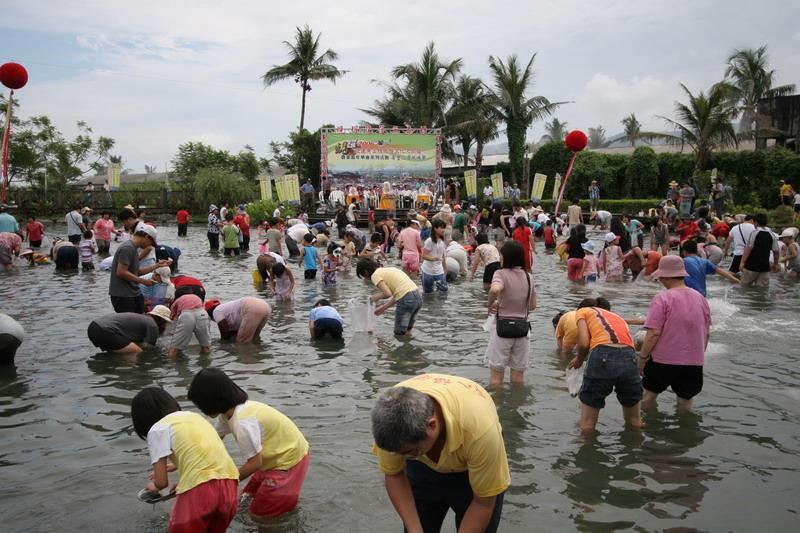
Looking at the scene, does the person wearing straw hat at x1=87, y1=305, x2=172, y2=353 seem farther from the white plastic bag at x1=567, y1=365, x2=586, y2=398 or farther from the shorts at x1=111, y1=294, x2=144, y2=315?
the white plastic bag at x1=567, y1=365, x2=586, y2=398

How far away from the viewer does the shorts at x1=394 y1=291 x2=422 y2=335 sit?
945 cm

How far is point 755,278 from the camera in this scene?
14.2m

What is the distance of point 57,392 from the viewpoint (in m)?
7.38

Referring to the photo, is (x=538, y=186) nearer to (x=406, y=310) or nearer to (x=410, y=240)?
(x=410, y=240)

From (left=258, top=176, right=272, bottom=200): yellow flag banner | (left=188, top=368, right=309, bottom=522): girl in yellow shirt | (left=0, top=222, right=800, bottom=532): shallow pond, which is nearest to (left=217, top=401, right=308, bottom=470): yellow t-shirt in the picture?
(left=188, top=368, right=309, bottom=522): girl in yellow shirt

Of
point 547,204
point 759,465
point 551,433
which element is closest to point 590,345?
point 551,433

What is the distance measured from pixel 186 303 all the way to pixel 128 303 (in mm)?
1079

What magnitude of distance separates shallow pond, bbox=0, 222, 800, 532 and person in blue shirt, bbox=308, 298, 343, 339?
0.81ft

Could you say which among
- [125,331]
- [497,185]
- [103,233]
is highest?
[497,185]

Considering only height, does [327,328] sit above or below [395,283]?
below

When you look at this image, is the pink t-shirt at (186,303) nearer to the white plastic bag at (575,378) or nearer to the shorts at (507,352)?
the shorts at (507,352)

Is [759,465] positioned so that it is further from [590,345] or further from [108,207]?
[108,207]

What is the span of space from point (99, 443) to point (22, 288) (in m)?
10.3

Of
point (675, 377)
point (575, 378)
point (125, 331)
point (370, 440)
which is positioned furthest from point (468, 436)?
point (125, 331)
